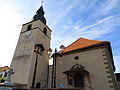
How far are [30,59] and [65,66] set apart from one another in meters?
4.41

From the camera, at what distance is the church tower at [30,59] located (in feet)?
34.7

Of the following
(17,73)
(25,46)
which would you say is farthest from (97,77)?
(25,46)

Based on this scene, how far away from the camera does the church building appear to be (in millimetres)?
8602

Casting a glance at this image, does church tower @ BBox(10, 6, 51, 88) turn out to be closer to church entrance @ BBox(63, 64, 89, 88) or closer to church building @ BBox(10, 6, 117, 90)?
church building @ BBox(10, 6, 117, 90)

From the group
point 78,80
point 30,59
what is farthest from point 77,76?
point 30,59

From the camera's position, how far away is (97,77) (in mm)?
8820

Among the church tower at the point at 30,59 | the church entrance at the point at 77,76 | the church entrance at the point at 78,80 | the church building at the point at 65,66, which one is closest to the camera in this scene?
the church building at the point at 65,66

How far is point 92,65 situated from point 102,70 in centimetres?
106

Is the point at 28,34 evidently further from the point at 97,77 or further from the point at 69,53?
the point at 97,77

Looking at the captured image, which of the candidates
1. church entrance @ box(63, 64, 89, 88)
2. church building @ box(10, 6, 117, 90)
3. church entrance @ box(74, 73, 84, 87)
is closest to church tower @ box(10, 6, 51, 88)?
church building @ box(10, 6, 117, 90)

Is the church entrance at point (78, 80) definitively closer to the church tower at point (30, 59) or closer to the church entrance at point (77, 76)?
the church entrance at point (77, 76)

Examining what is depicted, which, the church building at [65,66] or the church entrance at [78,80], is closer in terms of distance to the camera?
the church building at [65,66]

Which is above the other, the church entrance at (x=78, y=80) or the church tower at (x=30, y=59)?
the church tower at (x=30, y=59)

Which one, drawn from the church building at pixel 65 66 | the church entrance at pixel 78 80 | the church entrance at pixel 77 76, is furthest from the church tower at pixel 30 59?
the church entrance at pixel 78 80
